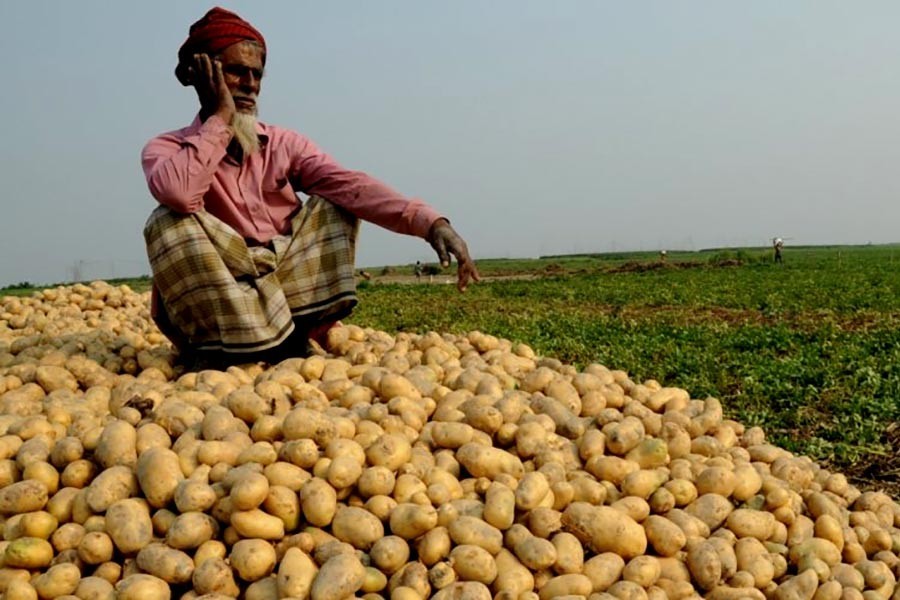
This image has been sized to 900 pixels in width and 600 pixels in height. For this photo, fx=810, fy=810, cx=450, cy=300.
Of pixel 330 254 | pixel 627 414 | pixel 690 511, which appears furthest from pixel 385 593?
pixel 330 254

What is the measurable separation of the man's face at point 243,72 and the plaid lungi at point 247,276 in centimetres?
62

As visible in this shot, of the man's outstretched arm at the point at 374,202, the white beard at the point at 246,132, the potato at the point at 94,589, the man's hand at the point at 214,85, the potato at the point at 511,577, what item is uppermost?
the man's hand at the point at 214,85

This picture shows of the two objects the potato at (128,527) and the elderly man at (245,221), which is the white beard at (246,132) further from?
the potato at (128,527)

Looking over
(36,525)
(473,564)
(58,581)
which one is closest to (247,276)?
(36,525)

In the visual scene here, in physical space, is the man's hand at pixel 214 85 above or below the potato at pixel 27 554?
above

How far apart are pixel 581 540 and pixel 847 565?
0.95 metres

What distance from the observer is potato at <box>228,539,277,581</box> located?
2.21 meters

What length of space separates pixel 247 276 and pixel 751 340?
6.16 m

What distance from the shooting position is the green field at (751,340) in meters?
4.89

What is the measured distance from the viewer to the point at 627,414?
11.1ft

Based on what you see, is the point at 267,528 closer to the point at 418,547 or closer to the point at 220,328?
the point at 418,547

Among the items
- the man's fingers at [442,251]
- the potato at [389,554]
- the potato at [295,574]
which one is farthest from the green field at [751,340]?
the potato at [295,574]

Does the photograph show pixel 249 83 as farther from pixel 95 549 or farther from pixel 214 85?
pixel 95 549

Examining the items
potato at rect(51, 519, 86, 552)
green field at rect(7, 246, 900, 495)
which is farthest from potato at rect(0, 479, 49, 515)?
green field at rect(7, 246, 900, 495)
